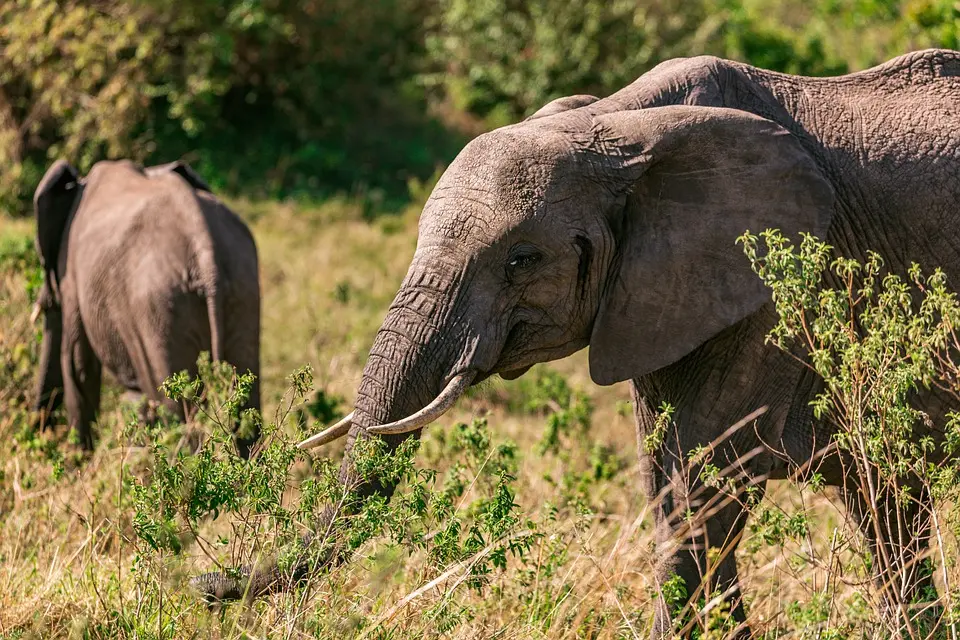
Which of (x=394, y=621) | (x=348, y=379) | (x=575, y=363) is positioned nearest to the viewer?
(x=394, y=621)

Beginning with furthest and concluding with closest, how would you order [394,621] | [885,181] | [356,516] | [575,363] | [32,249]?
[575,363] → [32,249] → [885,181] → [394,621] → [356,516]

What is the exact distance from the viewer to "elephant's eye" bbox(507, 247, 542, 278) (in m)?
4.14

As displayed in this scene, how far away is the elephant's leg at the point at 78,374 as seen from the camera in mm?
7531

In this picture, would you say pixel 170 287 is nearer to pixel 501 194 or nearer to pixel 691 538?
pixel 501 194

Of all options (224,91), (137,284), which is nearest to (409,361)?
(137,284)

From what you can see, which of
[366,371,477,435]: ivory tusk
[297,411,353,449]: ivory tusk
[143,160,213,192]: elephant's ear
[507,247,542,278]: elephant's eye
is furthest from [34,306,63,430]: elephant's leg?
[507,247,542,278]: elephant's eye

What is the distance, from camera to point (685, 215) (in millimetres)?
4234

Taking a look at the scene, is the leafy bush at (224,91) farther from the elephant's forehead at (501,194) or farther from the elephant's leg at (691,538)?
the elephant's leg at (691,538)

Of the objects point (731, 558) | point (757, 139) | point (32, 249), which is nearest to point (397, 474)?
point (731, 558)

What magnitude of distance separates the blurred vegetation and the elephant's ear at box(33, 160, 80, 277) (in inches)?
224

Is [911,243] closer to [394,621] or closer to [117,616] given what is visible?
[394,621]

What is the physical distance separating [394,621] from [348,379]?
4.14 meters

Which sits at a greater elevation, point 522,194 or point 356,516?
point 522,194

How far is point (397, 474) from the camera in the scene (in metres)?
3.88
